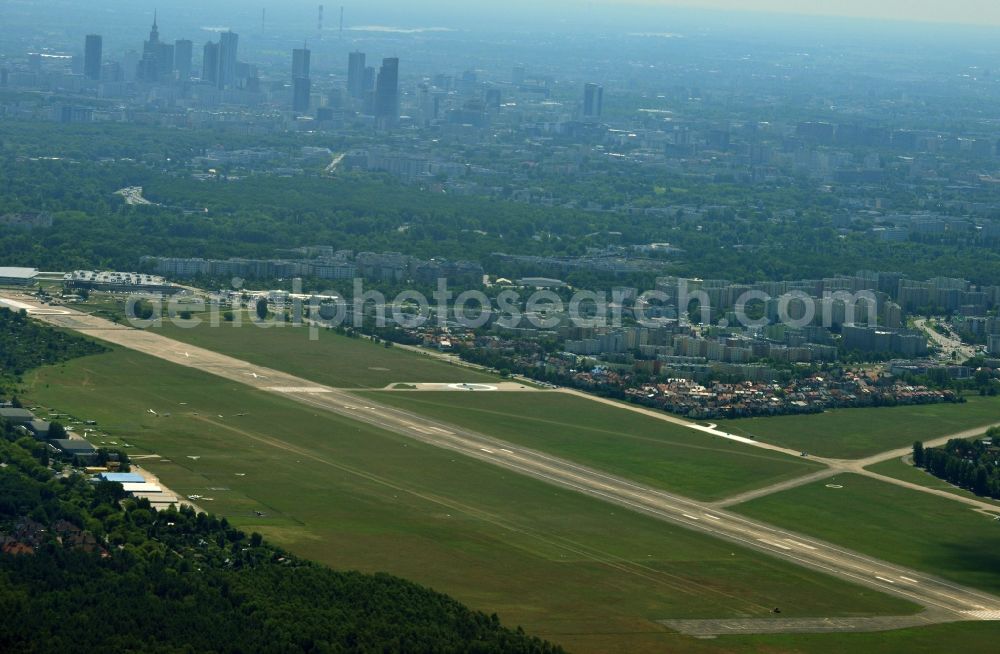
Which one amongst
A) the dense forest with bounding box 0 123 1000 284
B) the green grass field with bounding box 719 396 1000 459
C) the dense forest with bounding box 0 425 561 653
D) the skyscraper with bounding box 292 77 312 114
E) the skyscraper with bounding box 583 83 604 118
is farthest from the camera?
the skyscraper with bounding box 583 83 604 118

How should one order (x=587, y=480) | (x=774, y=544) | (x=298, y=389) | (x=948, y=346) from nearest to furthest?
1. (x=774, y=544)
2. (x=587, y=480)
3. (x=298, y=389)
4. (x=948, y=346)

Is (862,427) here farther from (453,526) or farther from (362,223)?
(362,223)

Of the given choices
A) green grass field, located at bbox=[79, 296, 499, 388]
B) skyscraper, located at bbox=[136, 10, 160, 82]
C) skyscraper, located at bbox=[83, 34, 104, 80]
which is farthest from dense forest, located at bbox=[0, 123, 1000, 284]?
skyscraper, located at bbox=[136, 10, 160, 82]

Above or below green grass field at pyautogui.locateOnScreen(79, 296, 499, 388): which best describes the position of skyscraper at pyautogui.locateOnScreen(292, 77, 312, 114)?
above

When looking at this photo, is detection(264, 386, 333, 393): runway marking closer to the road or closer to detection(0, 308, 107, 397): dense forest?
detection(0, 308, 107, 397): dense forest

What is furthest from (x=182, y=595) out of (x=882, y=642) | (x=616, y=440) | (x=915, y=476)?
(x=915, y=476)

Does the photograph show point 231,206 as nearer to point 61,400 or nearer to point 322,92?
point 61,400
